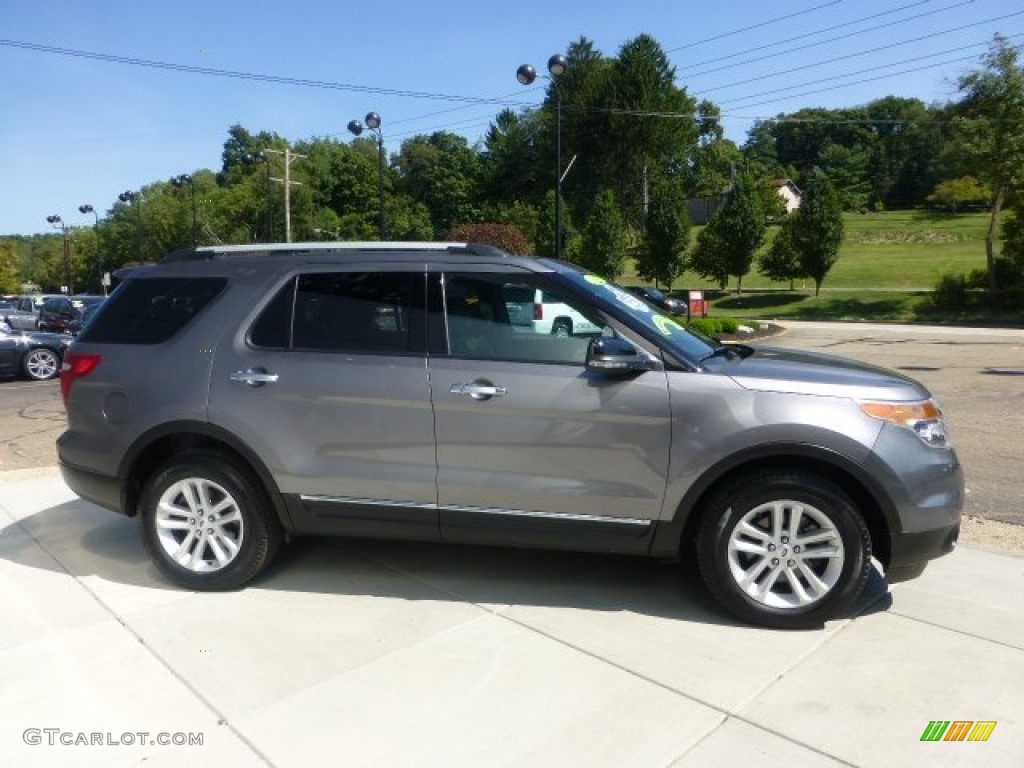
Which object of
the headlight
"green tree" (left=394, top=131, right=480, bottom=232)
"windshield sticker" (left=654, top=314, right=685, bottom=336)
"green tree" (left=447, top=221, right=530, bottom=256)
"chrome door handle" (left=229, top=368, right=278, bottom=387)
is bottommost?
the headlight

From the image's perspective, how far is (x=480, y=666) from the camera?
3.28m

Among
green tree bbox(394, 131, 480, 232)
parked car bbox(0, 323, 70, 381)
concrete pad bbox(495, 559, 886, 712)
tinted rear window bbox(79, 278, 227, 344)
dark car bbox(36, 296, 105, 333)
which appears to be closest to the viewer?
concrete pad bbox(495, 559, 886, 712)

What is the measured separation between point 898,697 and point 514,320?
232 cm

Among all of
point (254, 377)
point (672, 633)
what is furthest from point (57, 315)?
point (672, 633)

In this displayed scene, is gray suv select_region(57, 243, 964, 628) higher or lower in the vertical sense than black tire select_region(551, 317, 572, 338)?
lower

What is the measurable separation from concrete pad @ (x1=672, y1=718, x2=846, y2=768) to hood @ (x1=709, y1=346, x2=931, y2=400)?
4.78ft

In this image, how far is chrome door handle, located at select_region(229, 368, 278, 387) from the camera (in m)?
3.93

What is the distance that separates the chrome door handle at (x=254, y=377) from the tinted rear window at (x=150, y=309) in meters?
0.49

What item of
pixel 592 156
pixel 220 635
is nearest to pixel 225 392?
pixel 220 635

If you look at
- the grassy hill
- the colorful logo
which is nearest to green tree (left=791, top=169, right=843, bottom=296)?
the grassy hill

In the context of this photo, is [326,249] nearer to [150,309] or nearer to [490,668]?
[150,309]

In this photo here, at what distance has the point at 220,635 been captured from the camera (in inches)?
142

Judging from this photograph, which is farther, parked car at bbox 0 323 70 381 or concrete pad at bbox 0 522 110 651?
parked car at bbox 0 323 70 381

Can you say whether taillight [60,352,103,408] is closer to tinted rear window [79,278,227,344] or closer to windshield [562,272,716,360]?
tinted rear window [79,278,227,344]
